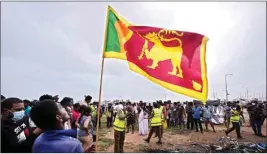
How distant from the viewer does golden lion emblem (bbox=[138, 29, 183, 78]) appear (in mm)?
5785

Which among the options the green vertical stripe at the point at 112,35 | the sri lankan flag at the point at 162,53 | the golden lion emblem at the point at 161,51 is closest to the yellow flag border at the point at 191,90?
the sri lankan flag at the point at 162,53

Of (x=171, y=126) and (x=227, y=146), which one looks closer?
(x=227, y=146)

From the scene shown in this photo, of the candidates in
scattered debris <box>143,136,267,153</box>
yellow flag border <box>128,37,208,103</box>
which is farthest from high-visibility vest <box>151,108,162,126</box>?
yellow flag border <box>128,37,208,103</box>

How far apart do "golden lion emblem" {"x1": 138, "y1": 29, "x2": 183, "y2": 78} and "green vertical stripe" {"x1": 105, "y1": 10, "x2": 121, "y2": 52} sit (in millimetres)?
537

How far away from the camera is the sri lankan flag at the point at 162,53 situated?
550cm

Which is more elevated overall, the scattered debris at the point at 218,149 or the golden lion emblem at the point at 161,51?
the golden lion emblem at the point at 161,51

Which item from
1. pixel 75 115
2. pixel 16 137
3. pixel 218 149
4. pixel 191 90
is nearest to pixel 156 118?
pixel 218 149

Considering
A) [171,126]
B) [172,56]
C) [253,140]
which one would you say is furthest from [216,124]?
[172,56]

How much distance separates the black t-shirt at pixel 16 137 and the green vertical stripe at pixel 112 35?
249 cm

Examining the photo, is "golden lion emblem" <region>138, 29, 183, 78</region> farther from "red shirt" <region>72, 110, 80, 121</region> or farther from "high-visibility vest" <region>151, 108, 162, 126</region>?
"high-visibility vest" <region>151, 108, 162, 126</region>

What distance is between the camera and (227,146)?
11.3 m

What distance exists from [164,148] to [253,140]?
15.7 feet

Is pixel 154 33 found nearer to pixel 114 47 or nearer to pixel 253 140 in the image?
pixel 114 47

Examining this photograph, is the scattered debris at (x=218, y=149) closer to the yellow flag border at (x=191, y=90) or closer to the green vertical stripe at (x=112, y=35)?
the yellow flag border at (x=191, y=90)
